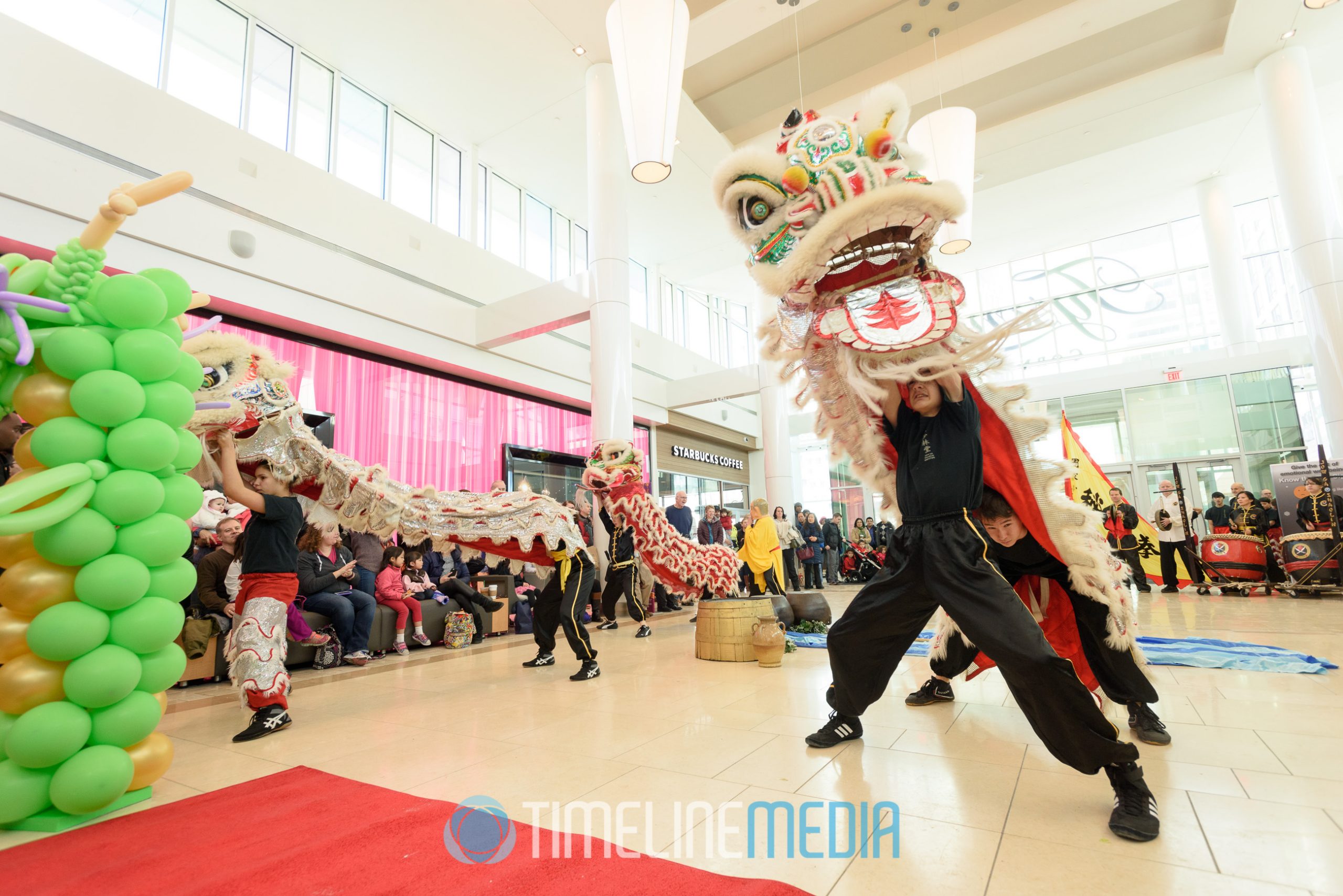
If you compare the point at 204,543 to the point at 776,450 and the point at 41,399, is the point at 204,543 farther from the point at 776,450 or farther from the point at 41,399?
the point at 776,450

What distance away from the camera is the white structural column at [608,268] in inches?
291

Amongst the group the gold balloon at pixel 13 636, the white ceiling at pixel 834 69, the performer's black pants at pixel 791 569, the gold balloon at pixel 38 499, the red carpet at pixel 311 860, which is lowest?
the red carpet at pixel 311 860

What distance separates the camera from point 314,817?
1.95 metres

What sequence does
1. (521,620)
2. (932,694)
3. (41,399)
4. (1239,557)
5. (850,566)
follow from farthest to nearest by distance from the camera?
(850,566), (1239,557), (521,620), (932,694), (41,399)

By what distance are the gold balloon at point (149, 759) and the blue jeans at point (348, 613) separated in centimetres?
285

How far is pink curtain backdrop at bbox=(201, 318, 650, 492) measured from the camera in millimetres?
7348

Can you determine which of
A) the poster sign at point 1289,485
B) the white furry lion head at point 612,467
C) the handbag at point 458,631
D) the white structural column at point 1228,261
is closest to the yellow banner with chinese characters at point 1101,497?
the poster sign at point 1289,485

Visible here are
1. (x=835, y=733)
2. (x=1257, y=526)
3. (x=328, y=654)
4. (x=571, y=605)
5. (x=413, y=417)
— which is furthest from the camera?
(x=413, y=417)

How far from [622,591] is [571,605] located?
1165 mm

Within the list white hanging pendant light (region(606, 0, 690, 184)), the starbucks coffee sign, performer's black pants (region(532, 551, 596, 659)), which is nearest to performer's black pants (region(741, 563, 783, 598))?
performer's black pants (region(532, 551, 596, 659))

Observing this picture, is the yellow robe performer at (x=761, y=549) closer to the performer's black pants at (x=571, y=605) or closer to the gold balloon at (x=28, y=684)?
the performer's black pants at (x=571, y=605)

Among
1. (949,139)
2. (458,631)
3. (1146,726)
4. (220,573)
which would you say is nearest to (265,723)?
(220,573)

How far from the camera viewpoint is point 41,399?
7.09 feet

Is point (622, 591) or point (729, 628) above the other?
point (622, 591)
